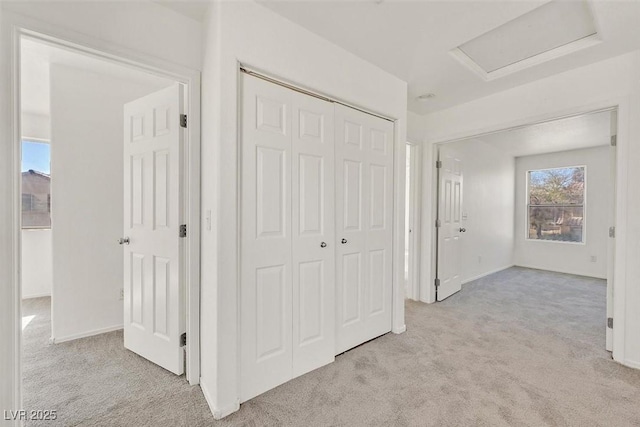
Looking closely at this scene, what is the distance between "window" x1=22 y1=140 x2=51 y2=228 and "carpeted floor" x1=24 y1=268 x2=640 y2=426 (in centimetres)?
178

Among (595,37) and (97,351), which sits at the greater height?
(595,37)

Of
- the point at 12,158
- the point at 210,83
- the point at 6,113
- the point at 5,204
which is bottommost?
the point at 5,204

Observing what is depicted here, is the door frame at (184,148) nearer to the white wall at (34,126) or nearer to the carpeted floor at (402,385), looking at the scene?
the carpeted floor at (402,385)

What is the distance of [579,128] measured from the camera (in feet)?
13.5

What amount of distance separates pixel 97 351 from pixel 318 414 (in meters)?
1.98

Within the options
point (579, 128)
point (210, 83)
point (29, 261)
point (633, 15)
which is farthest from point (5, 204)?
point (579, 128)

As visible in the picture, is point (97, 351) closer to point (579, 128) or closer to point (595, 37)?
point (595, 37)

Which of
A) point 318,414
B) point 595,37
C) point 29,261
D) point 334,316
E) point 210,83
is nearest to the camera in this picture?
point 318,414

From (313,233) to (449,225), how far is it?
2629mm

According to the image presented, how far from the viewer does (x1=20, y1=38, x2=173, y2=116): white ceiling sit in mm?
2411

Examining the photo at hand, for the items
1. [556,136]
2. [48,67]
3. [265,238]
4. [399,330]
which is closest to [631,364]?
[399,330]

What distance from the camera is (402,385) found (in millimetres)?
1968

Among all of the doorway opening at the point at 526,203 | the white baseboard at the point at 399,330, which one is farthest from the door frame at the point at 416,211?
the white baseboard at the point at 399,330

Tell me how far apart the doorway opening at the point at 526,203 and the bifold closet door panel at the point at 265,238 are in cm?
255
